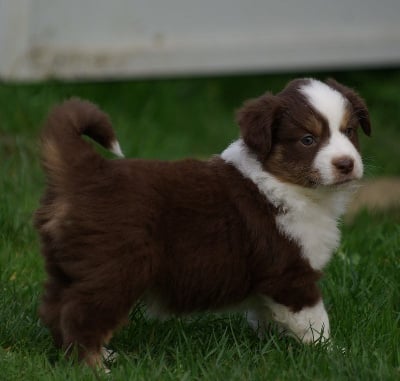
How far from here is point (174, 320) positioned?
486 cm

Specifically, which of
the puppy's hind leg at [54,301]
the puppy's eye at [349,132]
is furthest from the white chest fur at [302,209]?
the puppy's hind leg at [54,301]

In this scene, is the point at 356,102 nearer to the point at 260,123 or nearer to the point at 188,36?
the point at 260,123

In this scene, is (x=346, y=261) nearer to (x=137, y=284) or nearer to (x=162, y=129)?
(x=137, y=284)

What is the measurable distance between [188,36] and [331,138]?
16.1 feet

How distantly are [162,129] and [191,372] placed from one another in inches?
209

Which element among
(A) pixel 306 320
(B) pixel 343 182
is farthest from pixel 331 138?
(A) pixel 306 320

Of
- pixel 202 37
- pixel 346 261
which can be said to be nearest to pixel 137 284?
pixel 346 261


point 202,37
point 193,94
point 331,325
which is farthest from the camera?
point 193,94

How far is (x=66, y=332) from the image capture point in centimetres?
427

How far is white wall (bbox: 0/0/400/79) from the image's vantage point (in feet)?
28.5

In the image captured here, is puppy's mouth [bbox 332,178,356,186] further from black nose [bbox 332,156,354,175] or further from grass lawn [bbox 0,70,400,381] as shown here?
grass lawn [bbox 0,70,400,381]

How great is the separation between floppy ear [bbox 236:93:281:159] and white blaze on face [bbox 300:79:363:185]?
17 centimetres

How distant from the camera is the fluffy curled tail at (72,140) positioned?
4.34 m

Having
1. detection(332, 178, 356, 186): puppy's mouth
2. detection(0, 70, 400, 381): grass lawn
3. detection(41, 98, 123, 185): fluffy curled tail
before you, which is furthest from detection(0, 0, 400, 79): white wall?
detection(332, 178, 356, 186): puppy's mouth
